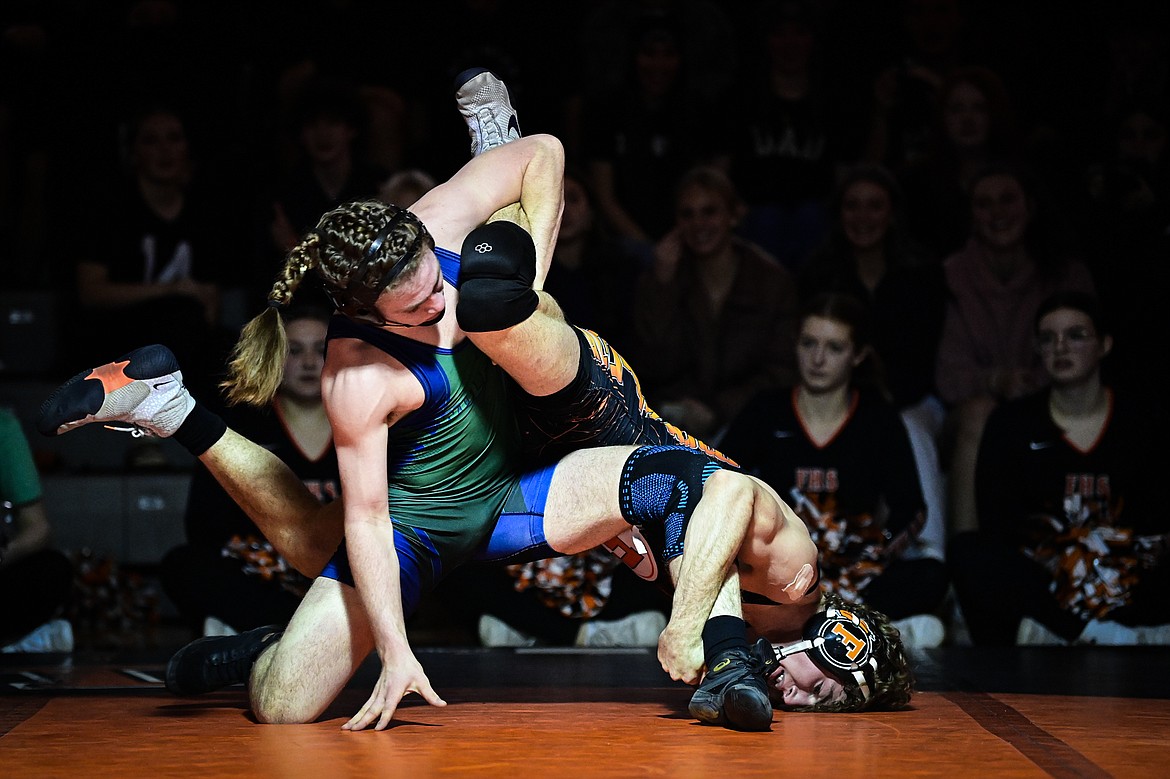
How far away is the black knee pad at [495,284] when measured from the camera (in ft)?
9.10

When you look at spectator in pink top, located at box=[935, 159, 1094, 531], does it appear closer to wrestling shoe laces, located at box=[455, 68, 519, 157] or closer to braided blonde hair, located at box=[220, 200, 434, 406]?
wrestling shoe laces, located at box=[455, 68, 519, 157]

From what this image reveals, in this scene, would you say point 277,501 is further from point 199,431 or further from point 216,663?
point 216,663

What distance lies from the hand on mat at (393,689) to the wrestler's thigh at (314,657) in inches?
7.6

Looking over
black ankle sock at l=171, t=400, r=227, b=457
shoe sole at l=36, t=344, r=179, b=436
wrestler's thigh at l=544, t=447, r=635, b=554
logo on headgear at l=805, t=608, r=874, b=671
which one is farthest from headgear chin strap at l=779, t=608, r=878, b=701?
shoe sole at l=36, t=344, r=179, b=436

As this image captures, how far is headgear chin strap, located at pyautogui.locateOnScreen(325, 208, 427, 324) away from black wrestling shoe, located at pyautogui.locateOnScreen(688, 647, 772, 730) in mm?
969

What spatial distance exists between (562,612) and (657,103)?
235 cm

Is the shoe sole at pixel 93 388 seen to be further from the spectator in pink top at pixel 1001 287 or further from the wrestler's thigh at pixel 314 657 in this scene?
the spectator in pink top at pixel 1001 287

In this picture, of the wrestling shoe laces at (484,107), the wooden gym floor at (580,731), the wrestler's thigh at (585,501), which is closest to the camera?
the wooden gym floor at (580,731)

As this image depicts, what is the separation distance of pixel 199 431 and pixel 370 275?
0.78 meters

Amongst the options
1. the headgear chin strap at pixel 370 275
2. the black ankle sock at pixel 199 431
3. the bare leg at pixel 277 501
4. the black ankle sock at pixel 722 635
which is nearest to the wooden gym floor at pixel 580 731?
the black ankle sock at pixel 722 635

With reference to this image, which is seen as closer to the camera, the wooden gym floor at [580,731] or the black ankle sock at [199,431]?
the wooden gym floor at [580,731]

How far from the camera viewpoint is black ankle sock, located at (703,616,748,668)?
9.16ft

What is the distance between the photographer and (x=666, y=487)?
301cm

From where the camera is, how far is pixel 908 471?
4754mm
